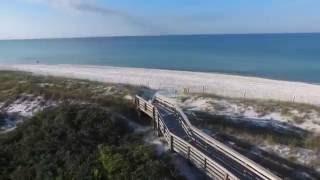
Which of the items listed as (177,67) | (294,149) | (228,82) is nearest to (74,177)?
(294,149)

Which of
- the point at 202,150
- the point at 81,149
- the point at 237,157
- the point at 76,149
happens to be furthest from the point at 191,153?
the point at 76,149

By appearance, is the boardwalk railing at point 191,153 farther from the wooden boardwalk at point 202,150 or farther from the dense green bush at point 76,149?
the dense green bush at point 76,149

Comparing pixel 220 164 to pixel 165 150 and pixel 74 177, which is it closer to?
pixel 165 150

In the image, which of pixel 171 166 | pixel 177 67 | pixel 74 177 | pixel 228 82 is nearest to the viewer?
pixel 74 177

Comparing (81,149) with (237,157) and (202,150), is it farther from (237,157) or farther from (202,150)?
(237,157)

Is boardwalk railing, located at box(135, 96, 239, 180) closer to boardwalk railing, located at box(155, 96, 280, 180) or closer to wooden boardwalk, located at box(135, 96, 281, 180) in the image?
wooden boardwalk, located at box(135, 96, 281, 180)

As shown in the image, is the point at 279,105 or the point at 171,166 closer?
the point at 171,166


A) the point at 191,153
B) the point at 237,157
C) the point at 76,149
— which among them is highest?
the point at 237,157
